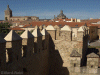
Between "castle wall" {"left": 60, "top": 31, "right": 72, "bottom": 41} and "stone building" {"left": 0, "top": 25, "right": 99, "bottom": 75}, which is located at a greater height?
"castle wall" {"left": 60, "top": 31, "right": 72, "bottom": 41}

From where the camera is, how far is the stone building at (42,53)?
5.53 metres

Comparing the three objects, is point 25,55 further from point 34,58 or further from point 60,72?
point 60,72

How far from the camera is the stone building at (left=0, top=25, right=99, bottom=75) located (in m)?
5.53

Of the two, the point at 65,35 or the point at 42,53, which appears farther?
the point at 65,35

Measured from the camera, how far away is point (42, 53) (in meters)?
8.50

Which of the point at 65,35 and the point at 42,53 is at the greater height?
the point at 65,35

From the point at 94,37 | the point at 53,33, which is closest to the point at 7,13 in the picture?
the point at 94,37

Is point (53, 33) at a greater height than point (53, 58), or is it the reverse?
point (53, 33)

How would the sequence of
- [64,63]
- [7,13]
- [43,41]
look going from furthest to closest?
[7,13]
[64,63]
[43,41]

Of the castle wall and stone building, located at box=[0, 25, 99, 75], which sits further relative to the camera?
the castle wall

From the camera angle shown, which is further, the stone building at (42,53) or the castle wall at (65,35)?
the castle wall at (65,35)

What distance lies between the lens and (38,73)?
799cm

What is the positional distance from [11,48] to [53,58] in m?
4.70

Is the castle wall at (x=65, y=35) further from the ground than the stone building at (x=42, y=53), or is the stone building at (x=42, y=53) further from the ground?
the castle wall at (x=65, y=35)
